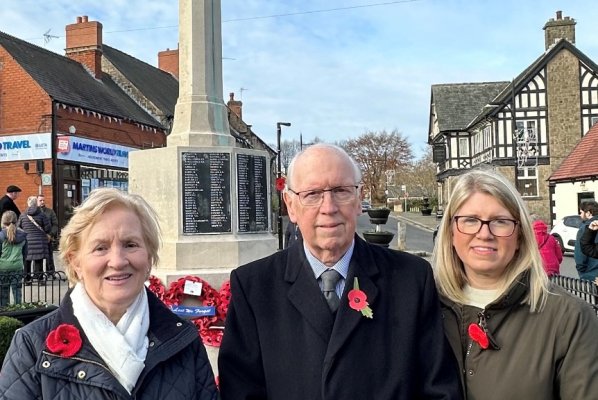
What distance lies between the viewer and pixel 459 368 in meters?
2.35

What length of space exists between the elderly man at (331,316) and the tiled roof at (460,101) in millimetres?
41943

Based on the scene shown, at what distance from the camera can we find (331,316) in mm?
2291

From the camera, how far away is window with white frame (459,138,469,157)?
139 ft

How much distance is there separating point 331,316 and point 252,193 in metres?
3.95

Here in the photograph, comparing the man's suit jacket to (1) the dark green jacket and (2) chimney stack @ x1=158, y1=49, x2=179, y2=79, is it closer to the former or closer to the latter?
(1) the dark green jacket

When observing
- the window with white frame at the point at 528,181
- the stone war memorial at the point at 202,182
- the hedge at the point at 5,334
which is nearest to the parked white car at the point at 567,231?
the stone war memorial at the point at 202,182

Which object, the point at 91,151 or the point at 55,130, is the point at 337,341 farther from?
the point at 91,151

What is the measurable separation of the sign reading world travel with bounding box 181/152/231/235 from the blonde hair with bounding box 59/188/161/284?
3375 millimetres

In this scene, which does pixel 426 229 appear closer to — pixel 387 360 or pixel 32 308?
pixel 32 308

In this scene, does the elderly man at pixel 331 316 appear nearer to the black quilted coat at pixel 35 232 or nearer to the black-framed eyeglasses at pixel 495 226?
the black-framed eyeglasses at pixel 495 226

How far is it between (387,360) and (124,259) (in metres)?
1.14

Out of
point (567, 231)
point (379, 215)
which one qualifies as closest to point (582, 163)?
point (567, 231)

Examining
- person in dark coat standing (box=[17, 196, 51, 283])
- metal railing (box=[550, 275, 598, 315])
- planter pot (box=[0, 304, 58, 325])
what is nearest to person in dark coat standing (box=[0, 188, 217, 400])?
planter pot (box=[0, 304, 58, 325])

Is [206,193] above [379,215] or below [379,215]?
above
